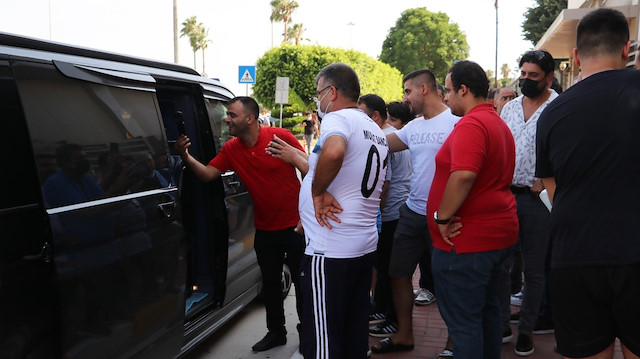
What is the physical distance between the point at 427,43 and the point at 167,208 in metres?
60.0

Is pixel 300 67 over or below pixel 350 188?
over

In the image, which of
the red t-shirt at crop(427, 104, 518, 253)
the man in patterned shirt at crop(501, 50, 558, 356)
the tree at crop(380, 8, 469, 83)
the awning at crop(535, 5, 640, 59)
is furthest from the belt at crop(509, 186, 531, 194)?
the tree at crop(380, 8, 469, 83)

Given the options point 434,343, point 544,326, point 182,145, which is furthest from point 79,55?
point 544,326

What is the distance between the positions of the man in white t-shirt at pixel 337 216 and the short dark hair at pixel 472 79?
1.79 feet

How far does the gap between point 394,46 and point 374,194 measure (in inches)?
2387

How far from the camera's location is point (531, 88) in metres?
3.99

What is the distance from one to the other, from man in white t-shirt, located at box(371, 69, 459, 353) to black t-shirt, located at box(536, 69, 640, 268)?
163 cm

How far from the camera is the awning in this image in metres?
13.9

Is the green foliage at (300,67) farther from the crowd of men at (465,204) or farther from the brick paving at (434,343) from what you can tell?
the crowd of men at (465,204)

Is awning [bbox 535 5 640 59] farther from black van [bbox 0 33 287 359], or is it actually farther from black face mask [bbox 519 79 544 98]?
black van [bbox 0 33 287 359]

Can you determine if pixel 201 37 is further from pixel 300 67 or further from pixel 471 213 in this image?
pixel 471 213

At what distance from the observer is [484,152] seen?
272cm

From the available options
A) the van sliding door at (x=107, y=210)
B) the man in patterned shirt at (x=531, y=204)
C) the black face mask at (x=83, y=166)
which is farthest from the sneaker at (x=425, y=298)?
the black face mask at (x=83, y=166)

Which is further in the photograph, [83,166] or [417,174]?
[417,174]
